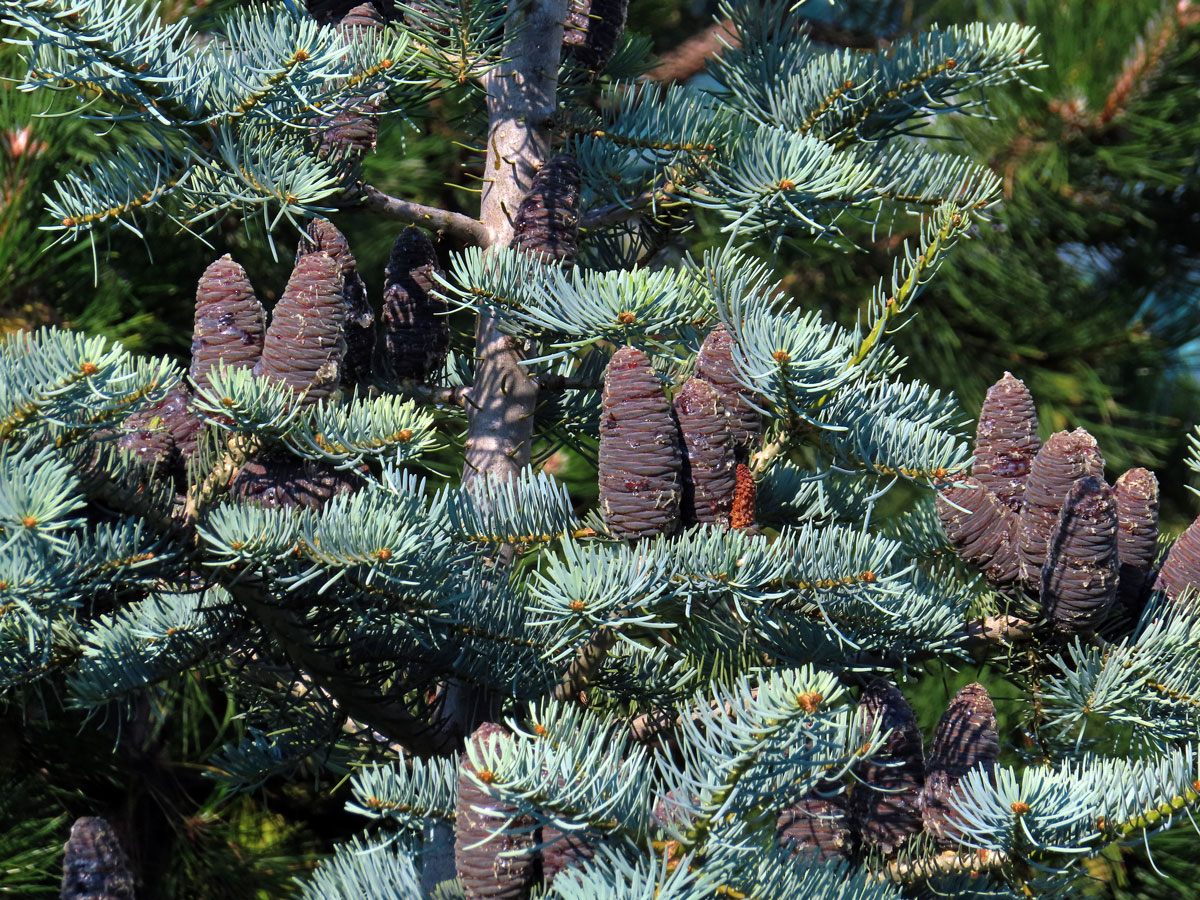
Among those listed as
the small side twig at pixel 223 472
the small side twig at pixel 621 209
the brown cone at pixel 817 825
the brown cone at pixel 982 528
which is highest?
the small side twig at pixel 621 209

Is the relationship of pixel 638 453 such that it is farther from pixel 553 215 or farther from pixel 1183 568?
pixel 1183 568

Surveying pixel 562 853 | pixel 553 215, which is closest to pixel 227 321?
pixel 553 215

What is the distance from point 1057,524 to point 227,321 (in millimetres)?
387

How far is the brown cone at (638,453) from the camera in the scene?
1.65 ft

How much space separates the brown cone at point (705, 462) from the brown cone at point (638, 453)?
2 cm

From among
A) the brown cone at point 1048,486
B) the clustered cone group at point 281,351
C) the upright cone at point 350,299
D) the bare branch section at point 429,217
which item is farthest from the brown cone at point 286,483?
the brown cone at point 1048,486

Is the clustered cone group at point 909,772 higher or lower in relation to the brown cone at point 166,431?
lower

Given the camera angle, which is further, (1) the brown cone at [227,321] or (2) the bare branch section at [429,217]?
(2) the bare branch section at [429,217]

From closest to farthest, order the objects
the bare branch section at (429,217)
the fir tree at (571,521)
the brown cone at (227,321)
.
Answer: the fir tree at (571,521) → the brown cone at (227,321) → the bare branch section at (429,217)

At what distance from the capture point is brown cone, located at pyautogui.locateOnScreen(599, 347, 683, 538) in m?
0.50

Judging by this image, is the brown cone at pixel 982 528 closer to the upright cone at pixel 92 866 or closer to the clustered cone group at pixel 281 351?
the clustered cone group at pixel 281 351

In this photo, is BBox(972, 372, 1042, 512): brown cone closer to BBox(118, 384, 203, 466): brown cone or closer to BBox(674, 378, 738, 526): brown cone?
BBox(674, 378, 738, 526): brown cone

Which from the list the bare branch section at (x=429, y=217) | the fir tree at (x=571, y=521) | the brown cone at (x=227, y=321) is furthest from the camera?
the bare branch section at (x=429, y=217)

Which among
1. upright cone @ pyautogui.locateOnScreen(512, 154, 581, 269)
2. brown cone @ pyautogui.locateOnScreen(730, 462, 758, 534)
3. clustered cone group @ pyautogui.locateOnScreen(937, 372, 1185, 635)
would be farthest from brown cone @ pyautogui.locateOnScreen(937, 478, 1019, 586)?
upright cone @ pyautogui.locateOnScreen(512, 154, 581, 269)
